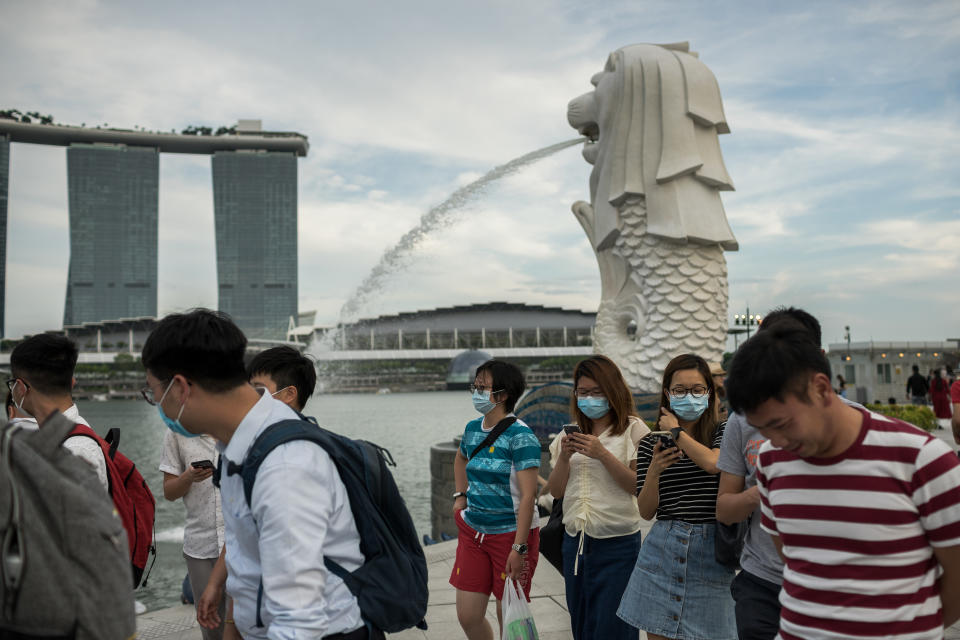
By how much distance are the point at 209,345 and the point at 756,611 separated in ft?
5.68

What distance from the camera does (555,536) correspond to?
3412 mm

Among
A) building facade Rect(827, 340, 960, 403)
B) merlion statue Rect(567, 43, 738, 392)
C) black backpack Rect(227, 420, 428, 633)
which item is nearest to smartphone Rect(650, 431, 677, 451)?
black backpack Rect(227, 420, 428, 633)

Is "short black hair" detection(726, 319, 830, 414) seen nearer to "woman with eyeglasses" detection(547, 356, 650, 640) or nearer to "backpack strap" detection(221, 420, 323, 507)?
"backpack strap" detection(221, 420, 323, 507)

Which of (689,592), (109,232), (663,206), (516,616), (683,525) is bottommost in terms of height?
(516,616)

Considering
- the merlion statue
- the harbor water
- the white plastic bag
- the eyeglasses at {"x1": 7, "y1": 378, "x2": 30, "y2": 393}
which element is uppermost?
the merlion statue

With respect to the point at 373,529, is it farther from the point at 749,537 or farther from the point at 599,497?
the point at 599,497

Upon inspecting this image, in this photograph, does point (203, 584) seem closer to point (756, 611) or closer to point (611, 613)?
point (611, 613)

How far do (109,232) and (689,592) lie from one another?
115 metres

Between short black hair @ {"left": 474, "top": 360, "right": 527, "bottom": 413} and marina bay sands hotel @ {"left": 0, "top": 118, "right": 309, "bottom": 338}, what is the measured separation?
322 feet

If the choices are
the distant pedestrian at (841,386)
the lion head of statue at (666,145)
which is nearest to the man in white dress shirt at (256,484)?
the distant pedestrian at (841,386)

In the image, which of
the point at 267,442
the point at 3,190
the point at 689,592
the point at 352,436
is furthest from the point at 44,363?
the point at 3,190

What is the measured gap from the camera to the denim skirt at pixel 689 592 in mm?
2705

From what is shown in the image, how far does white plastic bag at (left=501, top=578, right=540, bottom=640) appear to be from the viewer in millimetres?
3062

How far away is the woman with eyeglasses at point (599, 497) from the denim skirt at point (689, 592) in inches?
14.5
